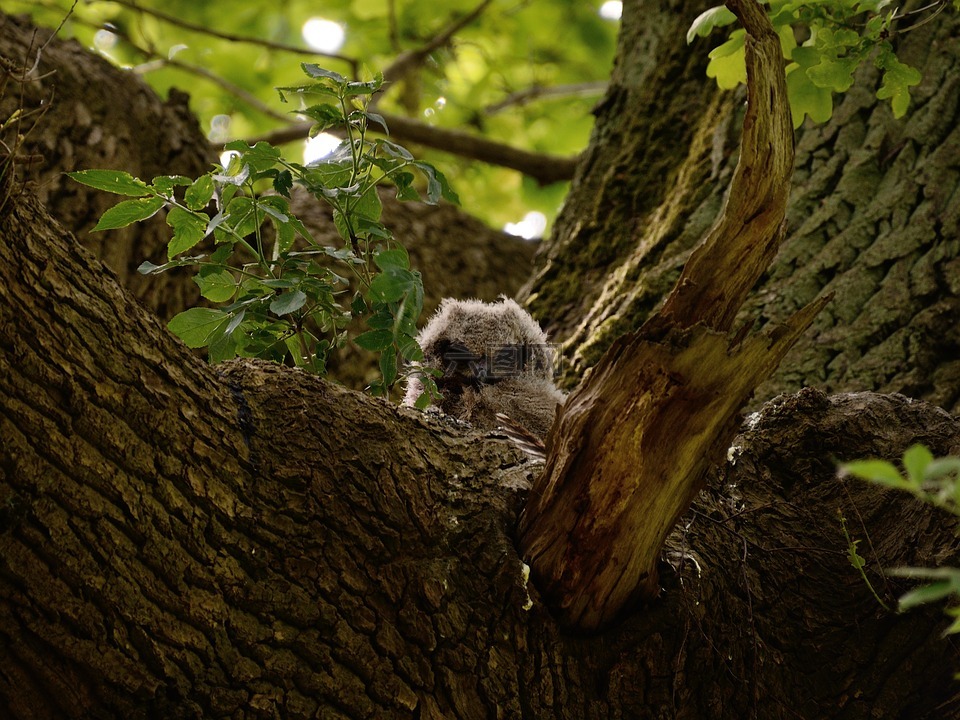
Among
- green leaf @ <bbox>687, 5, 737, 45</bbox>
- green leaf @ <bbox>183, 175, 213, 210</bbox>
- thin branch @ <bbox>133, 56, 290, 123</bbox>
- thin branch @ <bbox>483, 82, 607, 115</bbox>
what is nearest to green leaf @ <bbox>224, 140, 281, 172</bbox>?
green leaf @ <bbox>183, 175, 213, 210</bbox>

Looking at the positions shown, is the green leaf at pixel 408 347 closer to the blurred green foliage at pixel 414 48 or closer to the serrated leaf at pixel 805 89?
the serrated leaf at pixel 805 89

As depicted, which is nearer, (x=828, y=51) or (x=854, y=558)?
(x=854, y=558)

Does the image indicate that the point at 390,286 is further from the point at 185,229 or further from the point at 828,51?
the point at 828,51

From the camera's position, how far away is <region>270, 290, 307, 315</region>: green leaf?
217cm

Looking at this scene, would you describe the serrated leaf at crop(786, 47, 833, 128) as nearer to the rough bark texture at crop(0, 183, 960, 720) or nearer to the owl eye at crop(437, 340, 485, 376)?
the rough bark texture at crop(0, 183, 960, 720)

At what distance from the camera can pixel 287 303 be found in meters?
2.19

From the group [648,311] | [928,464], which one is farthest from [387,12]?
[928,464]

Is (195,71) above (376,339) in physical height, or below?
above

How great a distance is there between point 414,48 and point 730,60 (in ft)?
14.6

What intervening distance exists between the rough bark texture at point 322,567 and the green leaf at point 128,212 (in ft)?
1.01

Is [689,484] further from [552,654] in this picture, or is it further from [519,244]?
[519,244]

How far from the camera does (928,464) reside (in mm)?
1205

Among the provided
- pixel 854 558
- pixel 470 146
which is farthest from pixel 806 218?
pixel 470 146

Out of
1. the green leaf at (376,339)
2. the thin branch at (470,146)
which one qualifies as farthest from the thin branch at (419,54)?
the green leaf at (376,339)
